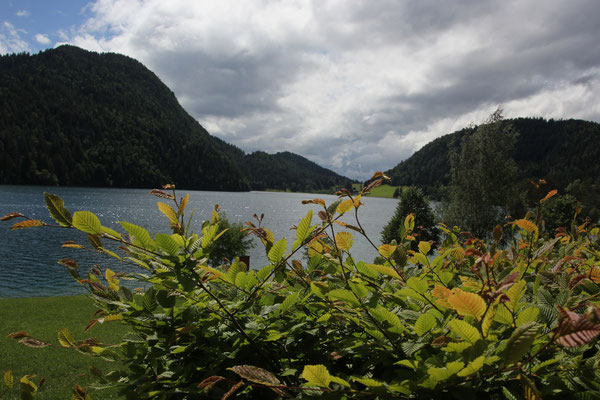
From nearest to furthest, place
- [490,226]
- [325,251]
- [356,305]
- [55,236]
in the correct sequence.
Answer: [356,305]
[325,251]
[490,226]
[55,236]

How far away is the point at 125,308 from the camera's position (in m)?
1.19

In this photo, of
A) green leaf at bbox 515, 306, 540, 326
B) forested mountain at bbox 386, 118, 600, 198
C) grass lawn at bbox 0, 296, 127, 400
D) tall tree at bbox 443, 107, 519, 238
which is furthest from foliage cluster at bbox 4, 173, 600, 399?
forested mountain at bbox 386, 118, 600, 198

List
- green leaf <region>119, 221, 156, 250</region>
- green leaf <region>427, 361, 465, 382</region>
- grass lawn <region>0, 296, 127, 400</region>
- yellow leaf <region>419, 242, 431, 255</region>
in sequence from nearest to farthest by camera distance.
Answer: green leaf <region>427, 361, 465, 382</region> < green leaf <region>119, 221, 156, 250</region> < yellow leaf <region>419, 242, 431, 255</region> < grass lawn <region>0, 296, 127, 400</region>

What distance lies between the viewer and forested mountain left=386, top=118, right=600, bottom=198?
115 meters

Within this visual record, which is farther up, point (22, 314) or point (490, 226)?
point (490, 226)

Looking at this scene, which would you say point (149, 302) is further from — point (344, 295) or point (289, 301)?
point (344, 295)

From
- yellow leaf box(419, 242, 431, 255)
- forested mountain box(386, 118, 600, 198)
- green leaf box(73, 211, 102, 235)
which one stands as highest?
forested mountain box(386, 118, 600, 198)

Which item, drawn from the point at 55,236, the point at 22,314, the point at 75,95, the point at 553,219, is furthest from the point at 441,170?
the point at 75,95

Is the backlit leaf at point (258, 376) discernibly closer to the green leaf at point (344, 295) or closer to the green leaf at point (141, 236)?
the green leaf at point (344, 295)

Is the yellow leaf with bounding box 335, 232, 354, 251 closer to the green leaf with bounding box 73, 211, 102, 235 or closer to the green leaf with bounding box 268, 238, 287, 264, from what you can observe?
the green leaf with bounding box 268, 238, 287, 264

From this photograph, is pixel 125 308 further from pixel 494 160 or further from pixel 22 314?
pixel 494 160

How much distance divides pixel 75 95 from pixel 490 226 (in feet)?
718

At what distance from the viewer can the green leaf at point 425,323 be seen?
3.24ft

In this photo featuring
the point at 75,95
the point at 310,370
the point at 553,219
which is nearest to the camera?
the point at 310,370
